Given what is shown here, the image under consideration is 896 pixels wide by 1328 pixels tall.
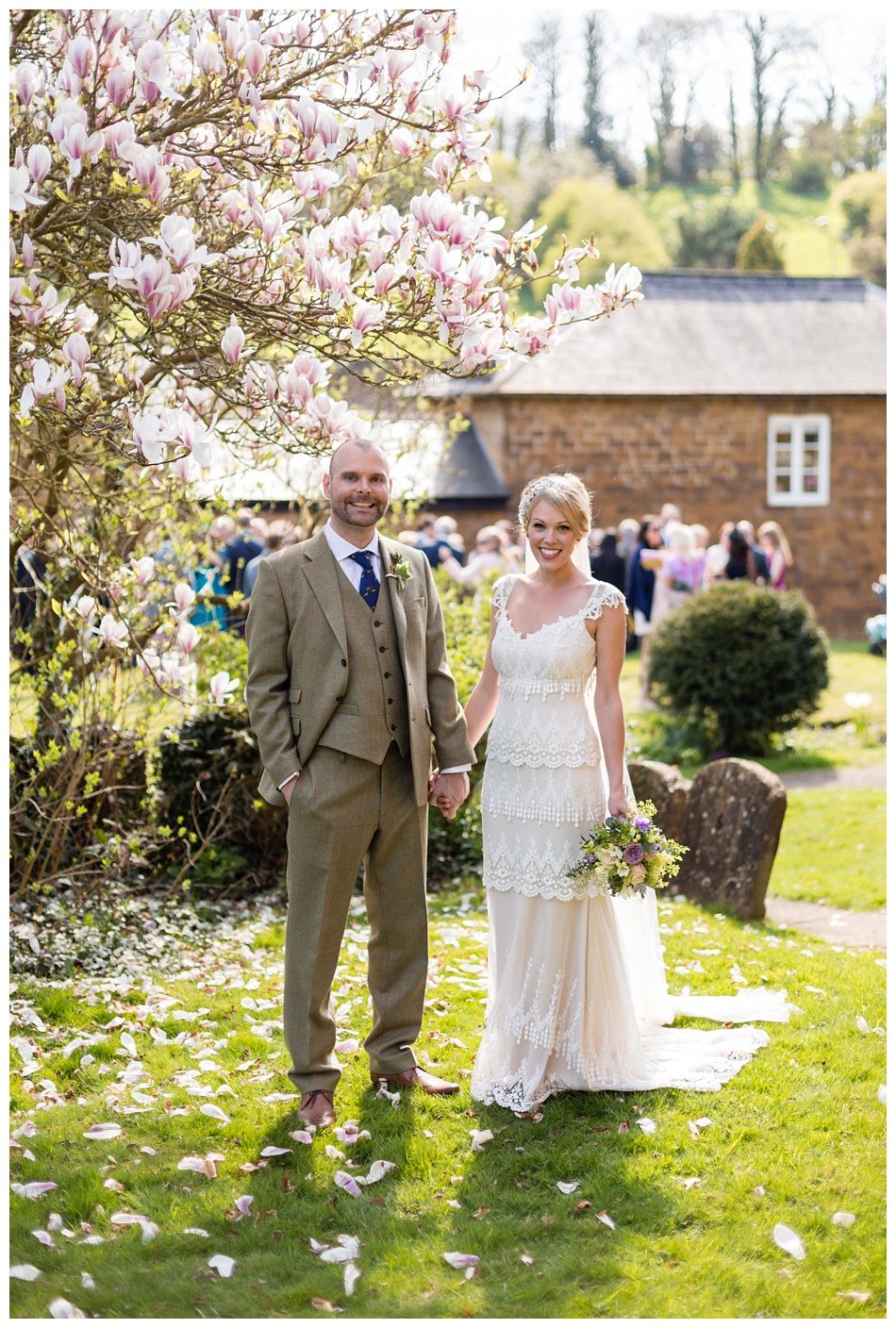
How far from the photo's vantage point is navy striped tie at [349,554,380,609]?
4.60 metres

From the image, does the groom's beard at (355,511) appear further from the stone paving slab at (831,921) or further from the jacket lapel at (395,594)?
the stone paving slab at (831,921)

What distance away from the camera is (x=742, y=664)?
11992mm

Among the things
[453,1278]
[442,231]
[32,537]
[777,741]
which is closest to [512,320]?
[442,231]

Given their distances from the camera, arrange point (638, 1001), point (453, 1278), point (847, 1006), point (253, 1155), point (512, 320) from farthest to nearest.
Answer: point (847, 1006) → point (638, 1001) → point (512, 320) → point (253, 1155) → point (453, 1278)

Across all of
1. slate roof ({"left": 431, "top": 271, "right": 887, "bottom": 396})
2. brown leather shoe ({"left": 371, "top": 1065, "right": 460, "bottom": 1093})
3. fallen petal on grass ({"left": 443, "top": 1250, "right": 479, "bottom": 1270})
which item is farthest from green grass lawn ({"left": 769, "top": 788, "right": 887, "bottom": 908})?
slate roof ({"left": 431, "top": 271, "right": 887, "bottom": 396})

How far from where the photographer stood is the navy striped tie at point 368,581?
4602 millimetres

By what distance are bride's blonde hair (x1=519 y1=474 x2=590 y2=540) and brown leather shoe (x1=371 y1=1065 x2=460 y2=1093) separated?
7.06 ft

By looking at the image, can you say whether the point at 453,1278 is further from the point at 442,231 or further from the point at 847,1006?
the point at 442,231

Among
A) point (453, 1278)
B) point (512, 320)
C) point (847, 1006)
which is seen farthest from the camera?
point (847, 1006)

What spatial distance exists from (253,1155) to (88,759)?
3.18 m

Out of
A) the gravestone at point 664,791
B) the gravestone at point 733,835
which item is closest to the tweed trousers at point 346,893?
the gravestone at point 733,835

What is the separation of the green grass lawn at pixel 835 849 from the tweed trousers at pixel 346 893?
4088 millimetres

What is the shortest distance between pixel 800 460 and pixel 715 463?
169cm

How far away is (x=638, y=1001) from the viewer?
529 cm
